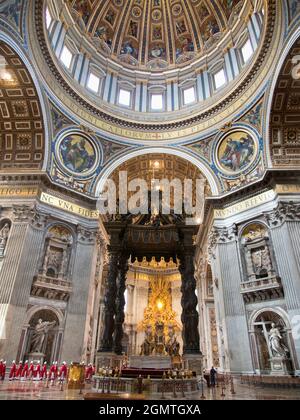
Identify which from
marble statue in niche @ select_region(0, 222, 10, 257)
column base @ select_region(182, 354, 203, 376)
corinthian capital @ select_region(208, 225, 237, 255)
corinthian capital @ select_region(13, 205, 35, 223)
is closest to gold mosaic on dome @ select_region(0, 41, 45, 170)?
corinthian capital @ select_region(13, 205, 35, 223)

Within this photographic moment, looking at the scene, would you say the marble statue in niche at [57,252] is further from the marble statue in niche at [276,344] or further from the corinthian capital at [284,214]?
the corinthian capital at [284,214]

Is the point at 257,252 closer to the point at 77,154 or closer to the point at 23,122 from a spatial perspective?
the point at 77,154

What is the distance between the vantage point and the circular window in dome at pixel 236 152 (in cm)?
1683

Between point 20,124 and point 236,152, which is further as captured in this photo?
point 236,152

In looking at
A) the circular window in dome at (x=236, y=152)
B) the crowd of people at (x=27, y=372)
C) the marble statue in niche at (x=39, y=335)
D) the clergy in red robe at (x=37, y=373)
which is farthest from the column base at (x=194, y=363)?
the circular window in dome at (x=236, y=152)

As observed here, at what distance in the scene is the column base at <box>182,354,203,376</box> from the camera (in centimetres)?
867

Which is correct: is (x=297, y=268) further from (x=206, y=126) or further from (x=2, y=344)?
(x=2, y=344)

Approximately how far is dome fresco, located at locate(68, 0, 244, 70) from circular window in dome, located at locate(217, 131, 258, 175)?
9148 millimetres

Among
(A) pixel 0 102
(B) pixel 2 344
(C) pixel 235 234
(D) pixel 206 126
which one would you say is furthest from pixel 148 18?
(B) pixel 2 344

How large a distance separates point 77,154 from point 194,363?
14.0 metres

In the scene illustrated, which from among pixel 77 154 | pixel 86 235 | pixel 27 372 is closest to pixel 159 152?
pixel 77 154

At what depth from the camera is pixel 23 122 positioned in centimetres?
1606

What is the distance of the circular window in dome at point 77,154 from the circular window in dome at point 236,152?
8.42 m

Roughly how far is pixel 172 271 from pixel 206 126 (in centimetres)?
1628
